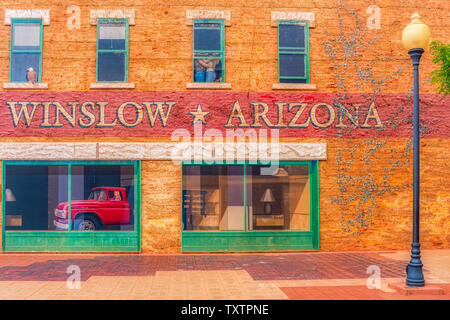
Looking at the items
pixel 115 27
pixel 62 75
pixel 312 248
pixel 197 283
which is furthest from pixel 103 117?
pixel 312 248

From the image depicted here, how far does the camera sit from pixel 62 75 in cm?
1280

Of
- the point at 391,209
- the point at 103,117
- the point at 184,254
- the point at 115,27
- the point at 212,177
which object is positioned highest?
the point at 115,27

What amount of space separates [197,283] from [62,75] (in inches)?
290

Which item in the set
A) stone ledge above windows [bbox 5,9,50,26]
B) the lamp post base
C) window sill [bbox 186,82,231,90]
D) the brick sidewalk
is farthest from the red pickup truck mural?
the lamp post base

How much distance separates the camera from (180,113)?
12812 millimetres

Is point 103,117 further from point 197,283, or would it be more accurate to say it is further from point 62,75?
point 197,283

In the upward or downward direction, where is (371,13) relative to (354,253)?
upward

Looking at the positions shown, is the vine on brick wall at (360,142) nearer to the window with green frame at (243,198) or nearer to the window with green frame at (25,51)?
the window with green frame at (243,198)

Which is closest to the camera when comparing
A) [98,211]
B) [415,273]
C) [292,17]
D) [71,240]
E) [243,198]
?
[415,273]

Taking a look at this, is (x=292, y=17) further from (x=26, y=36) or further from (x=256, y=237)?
(x=26, y=36)

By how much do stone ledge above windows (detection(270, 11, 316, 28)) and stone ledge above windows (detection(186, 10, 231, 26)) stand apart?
128 centimetres

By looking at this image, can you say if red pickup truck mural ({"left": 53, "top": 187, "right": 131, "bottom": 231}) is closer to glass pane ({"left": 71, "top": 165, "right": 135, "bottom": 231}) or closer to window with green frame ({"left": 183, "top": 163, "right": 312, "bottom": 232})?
glass pane ({"left": 71, "top": 165, "right": 135, "bottom": 231})

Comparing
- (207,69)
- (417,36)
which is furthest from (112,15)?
(417,36)

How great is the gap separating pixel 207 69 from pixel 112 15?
306cm
